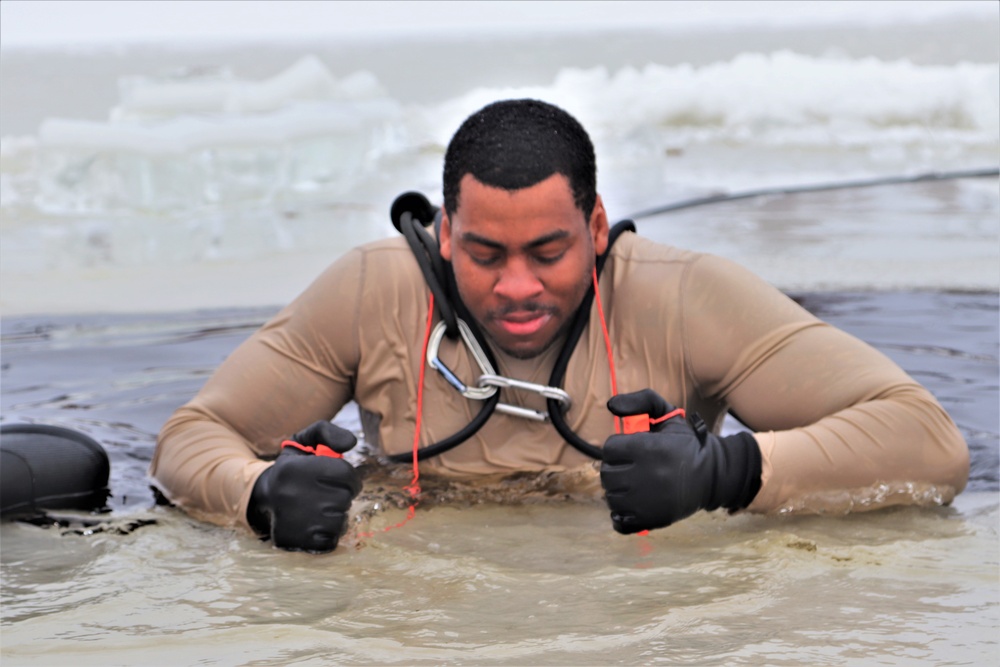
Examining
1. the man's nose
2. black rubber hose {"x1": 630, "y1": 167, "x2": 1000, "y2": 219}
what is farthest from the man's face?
black rubber hose {"x1": 630, "y1": 167, "x2": 1000, "y2": 219}

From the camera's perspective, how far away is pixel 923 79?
1284 cm

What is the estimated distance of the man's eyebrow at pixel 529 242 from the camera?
2980 mm

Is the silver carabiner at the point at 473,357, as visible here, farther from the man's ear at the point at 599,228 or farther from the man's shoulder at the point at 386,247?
the man's ear at the point at 599,228

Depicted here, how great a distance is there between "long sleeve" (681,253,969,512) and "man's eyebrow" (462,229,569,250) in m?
0.45

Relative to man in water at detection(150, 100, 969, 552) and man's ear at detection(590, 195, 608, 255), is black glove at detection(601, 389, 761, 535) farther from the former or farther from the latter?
man's ear at detection(590, 195, 608, 255)

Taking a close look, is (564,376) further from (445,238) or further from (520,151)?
(520,151)

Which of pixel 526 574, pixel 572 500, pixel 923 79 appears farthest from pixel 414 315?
pixel 923 79

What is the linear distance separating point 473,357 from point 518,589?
33.8 inches

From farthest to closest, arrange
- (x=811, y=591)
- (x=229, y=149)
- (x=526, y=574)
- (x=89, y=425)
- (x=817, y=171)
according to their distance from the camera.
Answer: (x=817, y=171) < (x=229, y=149) < (x=89, y=425) < (x=526, y=574) < (x=811, y=591)

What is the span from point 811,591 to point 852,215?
19.2 ft

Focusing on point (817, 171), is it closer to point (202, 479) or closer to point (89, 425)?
point (89, 425)

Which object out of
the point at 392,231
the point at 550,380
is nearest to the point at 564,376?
the point at 550,380

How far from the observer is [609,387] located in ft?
10.8

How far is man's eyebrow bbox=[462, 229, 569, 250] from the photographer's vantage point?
2.98 meters
